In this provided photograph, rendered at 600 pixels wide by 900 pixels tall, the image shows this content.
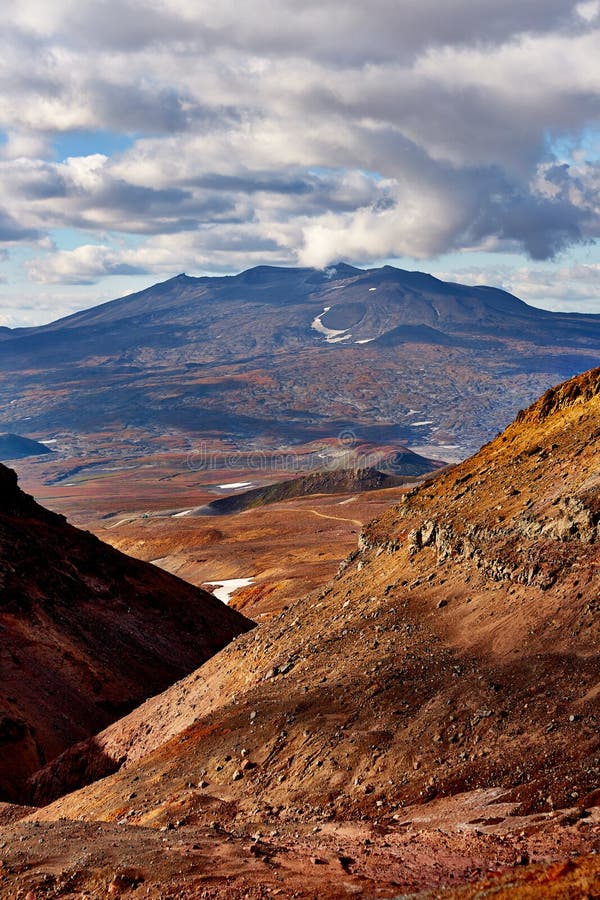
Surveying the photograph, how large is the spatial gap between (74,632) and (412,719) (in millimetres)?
27973

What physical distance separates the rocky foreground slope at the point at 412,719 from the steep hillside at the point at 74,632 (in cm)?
443

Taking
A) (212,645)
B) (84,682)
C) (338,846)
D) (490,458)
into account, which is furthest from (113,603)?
(338,846)

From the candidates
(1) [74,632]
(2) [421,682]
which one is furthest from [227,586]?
(2) [421,682]

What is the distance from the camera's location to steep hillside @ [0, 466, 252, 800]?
38.4 metres

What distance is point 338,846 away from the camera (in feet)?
60.1

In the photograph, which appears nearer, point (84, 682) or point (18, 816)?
point (18, 816)

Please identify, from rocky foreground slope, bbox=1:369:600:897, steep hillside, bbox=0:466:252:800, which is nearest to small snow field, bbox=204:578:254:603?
steep hillside, bbox=0:466:252:800

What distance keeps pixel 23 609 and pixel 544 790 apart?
1294 inches

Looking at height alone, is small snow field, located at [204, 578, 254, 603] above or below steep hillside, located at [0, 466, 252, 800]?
below

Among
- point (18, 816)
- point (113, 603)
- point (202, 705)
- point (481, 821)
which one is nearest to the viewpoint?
point (481, 821)

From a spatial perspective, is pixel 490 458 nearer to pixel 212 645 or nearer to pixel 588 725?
pixel 588 725

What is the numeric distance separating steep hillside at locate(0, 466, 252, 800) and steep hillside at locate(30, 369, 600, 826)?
181 inches

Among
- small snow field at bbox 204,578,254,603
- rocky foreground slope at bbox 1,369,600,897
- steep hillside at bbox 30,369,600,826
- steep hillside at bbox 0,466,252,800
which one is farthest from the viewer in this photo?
small snow field at bbox 204,578,254,603

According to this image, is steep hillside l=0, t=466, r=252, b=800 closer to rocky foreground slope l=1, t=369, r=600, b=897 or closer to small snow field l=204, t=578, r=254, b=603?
rocky foreground slope l=1, t=369, r=600, b=897
